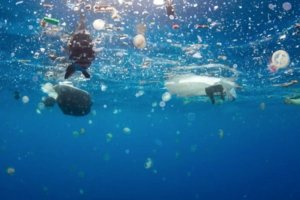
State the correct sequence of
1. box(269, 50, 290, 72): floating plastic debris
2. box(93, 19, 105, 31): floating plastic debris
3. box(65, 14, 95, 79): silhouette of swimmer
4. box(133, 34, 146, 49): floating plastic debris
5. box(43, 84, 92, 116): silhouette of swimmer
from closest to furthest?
box(65, 14, 95, 79): silhouette of swimmer < box(43, 84, 92, 116): silhouette of swimmer < box(93, 19, 105, 31): floating plastic debris < box(133, 34, 146, 49): floating plastic debris < box(269, 50, 290, 72): floating plastic debris

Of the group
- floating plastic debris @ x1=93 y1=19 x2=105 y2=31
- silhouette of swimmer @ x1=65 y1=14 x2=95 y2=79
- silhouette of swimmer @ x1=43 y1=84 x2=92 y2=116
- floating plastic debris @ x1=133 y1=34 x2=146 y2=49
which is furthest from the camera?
floating plastic debris @ x1=133 y1=34 x2=146 y2=49

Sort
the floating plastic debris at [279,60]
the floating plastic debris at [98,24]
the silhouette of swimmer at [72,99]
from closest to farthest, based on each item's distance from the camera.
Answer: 1. the silhouette of swimmer at [72,99]
2. the floating plastic debris at [98,24]
3. the floating plastic debris at [279,60]

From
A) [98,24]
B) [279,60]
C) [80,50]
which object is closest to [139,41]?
[98,24]

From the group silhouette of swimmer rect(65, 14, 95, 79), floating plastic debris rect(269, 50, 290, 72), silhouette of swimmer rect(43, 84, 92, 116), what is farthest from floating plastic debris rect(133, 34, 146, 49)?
floating plastic debris rect(269, 50, 290, 72)

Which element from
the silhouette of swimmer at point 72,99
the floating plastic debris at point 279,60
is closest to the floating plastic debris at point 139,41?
the silhouette of swimmer at point 72,99

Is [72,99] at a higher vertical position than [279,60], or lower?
lower

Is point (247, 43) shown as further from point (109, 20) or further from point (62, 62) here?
point (62, 62)

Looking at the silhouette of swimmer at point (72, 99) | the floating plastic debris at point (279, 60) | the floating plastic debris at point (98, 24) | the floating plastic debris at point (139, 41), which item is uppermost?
the floating plastic debris at point (98, 24)

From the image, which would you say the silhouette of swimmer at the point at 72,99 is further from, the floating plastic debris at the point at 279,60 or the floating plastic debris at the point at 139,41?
the floating plastic debris at the point at 279,60

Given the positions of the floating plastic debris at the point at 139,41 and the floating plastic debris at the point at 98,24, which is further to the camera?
the floating plastic debris at the point at 139,41

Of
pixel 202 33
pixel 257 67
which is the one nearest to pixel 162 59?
pixel 202 33

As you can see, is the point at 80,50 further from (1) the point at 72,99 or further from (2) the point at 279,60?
(2) the point at 279,60

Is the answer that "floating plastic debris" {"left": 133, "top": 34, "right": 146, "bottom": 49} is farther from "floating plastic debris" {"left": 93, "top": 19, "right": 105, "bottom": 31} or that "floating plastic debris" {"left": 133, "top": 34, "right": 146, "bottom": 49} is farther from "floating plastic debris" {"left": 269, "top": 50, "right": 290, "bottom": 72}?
"floating plastic debris" {"left": 269, "top": 50, "right": 290, "bottom": 72}

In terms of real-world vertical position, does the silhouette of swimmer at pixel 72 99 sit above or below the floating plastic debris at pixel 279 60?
below
